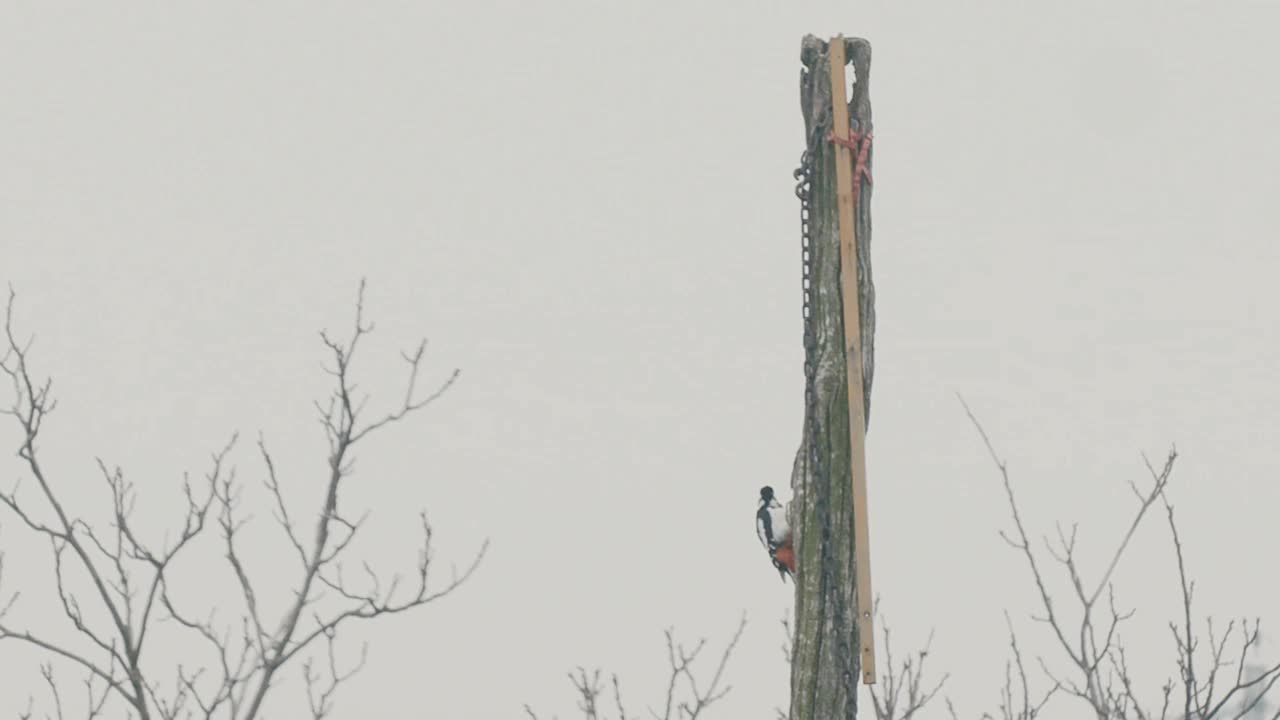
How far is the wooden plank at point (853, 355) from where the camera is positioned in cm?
516

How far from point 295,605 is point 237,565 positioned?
13.5 inches

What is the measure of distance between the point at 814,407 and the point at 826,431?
9 centimetres

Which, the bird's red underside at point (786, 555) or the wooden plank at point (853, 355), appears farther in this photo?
the bird's red underside at point (786, 555)

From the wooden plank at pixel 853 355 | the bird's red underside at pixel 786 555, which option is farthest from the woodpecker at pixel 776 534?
the wooden plank at pixel 853 355

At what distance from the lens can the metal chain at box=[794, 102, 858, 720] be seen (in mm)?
5133

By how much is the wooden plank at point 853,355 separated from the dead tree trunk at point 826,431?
28 mm

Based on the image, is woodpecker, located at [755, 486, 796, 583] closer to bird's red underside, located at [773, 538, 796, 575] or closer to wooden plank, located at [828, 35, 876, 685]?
bird's red underside, located at [773, 538, 796, 575]

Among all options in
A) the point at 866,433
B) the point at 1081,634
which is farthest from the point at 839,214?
the point at 1081,634

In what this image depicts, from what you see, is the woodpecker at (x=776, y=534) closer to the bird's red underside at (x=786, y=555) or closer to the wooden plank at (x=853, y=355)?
the bird's red underside at (x=786, y=555)

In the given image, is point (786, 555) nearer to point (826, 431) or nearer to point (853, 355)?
point (826, 431)

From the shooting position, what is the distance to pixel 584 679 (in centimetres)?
782

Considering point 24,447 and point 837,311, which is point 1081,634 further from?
point 24,447

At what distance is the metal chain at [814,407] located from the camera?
5.13 meters

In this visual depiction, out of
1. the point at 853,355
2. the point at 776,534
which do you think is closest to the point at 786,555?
the point at 776,534
